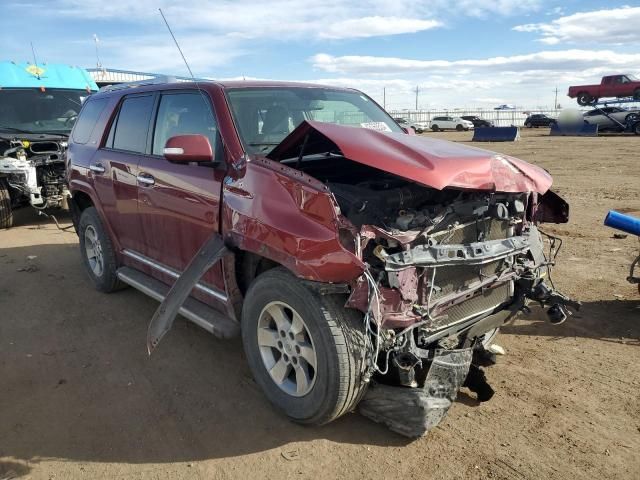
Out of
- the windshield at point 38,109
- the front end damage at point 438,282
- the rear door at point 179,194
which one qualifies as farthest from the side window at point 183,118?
the windshield at point 38,109

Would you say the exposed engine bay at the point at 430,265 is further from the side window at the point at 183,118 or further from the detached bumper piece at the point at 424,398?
the side window at the point at 183,118

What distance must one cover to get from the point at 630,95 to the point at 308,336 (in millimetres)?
35403

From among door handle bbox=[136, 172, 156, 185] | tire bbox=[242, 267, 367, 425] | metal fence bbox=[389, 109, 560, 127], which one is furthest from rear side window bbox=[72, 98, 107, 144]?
metal fence bbox=[389, 109, 560, 127]

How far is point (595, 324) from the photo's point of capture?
4.39 meters

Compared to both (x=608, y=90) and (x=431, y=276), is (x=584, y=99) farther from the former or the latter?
(x=431, y=276)

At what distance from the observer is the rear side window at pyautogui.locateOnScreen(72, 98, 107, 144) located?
525cm

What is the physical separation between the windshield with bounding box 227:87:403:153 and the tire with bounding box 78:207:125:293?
232 centimetres

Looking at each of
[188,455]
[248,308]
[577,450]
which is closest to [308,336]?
[248,308]

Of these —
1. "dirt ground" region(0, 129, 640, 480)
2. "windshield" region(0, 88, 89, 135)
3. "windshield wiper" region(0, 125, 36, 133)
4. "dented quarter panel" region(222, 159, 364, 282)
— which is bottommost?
"dirt ground" region(0, 129, 640, 480)

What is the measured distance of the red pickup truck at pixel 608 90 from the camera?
31109 millimetres

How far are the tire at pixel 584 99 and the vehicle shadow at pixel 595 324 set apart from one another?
33.0 meters

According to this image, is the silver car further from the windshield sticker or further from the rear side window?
the rear side window

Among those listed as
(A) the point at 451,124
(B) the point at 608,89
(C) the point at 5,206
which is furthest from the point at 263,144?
(A) the point at 451,124

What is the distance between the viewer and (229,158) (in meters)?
3.37
